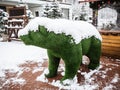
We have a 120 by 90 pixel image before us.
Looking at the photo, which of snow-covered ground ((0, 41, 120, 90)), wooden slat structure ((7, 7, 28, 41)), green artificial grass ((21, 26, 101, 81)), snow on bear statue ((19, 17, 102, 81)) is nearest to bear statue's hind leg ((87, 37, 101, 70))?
snow-covered ground ((0, 41, 120, 90))

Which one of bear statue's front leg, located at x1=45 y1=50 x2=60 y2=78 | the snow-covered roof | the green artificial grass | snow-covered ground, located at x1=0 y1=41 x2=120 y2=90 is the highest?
the snow-covered roof

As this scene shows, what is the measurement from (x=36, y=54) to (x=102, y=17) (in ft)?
20.4

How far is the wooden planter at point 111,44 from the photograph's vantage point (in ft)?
19.8

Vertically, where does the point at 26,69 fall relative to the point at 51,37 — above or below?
below

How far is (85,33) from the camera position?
3906mm

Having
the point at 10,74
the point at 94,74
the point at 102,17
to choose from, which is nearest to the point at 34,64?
the point at 10,74

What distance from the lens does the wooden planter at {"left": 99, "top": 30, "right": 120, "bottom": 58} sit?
6035 millimetres

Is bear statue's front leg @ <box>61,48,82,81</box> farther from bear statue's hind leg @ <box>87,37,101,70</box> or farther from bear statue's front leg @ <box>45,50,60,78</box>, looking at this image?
bear statue's hind leg @ <box>87,37,101,70</box>

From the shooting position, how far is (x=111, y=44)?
6.18 m

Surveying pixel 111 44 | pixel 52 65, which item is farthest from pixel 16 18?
pixel 52 65

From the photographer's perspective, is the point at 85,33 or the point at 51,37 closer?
the point at 51,37

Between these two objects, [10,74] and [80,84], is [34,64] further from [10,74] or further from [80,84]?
[80,84]

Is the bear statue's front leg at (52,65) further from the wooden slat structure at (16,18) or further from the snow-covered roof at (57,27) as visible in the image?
the wooden slat structure at (16,18)

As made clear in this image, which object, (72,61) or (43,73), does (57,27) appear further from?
(43,73)
